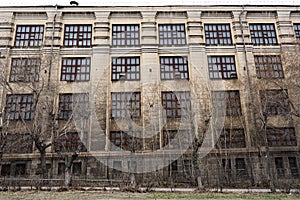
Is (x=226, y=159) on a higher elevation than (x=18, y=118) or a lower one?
lower

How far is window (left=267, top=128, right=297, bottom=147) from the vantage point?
2250 cm

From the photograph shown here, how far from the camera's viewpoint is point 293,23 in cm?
2602

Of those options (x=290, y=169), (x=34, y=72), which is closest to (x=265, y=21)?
(x=290, y=169)

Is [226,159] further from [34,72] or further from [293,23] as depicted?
[34,72]

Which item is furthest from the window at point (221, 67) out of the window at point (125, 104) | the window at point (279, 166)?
the window at point (279, 166)

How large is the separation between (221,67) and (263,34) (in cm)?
559

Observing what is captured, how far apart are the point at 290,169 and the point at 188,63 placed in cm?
1256

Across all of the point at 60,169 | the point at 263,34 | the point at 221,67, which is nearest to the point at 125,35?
the point at 221,67

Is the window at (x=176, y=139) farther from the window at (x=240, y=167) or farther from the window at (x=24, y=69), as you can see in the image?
the window at (x=24, y=69)

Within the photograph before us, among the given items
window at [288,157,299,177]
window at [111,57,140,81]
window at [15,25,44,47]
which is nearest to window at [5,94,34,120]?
window at [15,25,44,47]

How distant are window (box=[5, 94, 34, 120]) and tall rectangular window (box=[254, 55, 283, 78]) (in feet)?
67.6

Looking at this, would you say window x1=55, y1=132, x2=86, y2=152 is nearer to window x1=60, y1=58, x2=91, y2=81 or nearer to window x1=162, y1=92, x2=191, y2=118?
window x1=60, y1=58, x2=91, y2=81

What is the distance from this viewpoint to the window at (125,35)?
25500 mm

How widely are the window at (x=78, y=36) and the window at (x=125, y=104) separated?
5.96m
